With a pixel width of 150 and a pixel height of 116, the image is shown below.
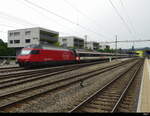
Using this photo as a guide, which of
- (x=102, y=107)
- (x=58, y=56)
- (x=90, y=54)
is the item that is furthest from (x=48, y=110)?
(x=90, y=54)

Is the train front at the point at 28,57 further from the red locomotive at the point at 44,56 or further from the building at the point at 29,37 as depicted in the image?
the building at the point at 29,37

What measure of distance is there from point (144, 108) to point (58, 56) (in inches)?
710

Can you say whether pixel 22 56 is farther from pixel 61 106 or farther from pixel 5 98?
pixel 61 106

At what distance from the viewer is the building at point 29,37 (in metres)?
49.8

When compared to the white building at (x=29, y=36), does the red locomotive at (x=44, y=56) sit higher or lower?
lower

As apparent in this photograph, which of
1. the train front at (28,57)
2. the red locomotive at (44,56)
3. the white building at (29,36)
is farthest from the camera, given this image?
the white building at (29,36)

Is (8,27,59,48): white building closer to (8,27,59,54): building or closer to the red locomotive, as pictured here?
(8,27,59,54): building

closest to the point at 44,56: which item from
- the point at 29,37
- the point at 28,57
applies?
the point at 28,57

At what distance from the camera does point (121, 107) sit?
5945mm

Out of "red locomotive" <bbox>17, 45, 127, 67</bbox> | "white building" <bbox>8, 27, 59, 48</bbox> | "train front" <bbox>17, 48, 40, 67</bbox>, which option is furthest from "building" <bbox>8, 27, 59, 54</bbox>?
"train front" <bbox>17, 48, 40, 67</bbox>

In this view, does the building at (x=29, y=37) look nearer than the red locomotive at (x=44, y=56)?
No

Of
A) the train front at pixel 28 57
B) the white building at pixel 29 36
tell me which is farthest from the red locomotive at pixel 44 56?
the white building at pixel 29 36

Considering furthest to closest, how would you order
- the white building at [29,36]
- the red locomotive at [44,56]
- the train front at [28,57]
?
the white building at [29,36] < the red locomotive at [44,56] < the train front at [28,57]

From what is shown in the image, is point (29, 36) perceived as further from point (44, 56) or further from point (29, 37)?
point (44, 56)
